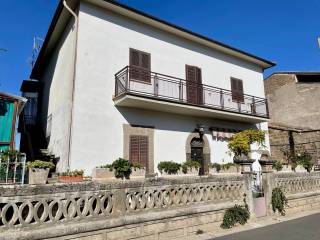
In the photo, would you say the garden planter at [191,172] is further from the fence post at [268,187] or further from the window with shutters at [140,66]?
the window with shutters at [140,66]

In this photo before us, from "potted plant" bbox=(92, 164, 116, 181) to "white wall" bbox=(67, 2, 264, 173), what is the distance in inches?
39.6

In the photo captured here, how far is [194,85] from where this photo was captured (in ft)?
43.7

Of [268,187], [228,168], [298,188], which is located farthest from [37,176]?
[298,188]

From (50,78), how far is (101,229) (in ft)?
38.7

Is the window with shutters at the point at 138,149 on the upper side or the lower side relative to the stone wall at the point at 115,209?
upper

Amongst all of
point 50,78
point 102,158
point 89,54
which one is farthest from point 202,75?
point 50,78

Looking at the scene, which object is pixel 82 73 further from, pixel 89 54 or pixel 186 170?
pixel 186 170

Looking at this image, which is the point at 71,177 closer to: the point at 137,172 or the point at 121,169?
the point at 121,169

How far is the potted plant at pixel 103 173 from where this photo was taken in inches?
342

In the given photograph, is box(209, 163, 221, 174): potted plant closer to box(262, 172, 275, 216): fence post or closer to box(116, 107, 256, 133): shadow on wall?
box(116, 107, 256, 133): shadow on wall

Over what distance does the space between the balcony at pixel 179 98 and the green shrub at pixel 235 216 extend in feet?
17.2

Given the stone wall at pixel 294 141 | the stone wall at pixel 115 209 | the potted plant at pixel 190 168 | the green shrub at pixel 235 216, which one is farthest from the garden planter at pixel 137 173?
the stone wall at pixel 294 141

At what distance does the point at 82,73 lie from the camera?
1024 centimetres

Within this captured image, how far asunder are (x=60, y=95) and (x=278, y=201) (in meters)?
9.63
